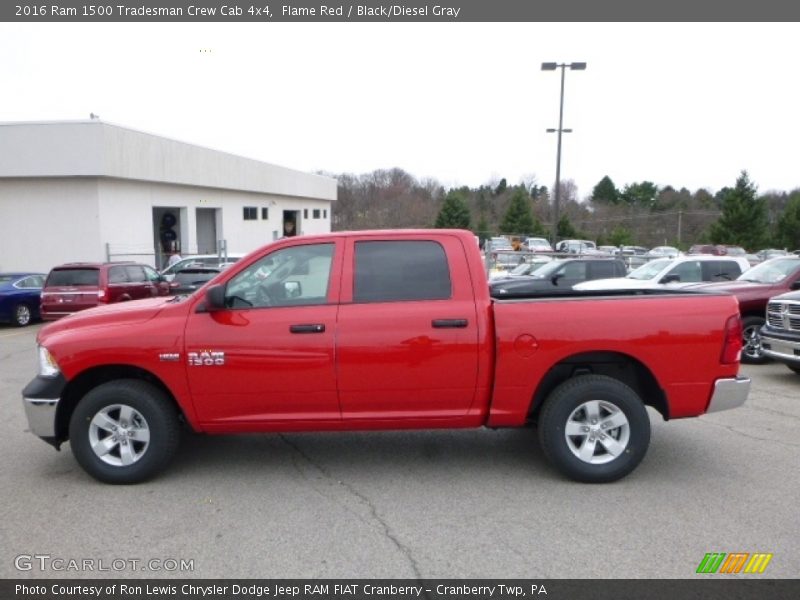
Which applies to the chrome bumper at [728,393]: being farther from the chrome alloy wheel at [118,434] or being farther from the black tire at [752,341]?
the black tire at [752,341]

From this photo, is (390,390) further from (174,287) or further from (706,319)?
(174,287)

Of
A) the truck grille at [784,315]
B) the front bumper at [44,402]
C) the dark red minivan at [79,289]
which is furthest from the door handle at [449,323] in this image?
the dark red minivan at [79,289]

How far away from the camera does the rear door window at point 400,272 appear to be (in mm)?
4805

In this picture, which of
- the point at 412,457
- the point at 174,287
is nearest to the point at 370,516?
the point at 412,457

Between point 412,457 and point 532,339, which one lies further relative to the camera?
point 412,457

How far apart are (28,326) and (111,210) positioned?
27.4 ft

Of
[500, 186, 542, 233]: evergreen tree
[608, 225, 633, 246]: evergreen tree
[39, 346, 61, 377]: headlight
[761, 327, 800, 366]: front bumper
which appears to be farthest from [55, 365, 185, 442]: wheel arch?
[500, 186, 542, 233]: evergreen tree

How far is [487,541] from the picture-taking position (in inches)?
152

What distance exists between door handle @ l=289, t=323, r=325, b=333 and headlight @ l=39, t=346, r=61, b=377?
1.88 metres

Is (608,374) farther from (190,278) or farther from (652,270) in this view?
(190,278)

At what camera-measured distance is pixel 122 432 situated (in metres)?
4.80


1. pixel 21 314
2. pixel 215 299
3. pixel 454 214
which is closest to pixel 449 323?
pixel 215 299

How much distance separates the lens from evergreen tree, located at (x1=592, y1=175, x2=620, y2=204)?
8644 cm

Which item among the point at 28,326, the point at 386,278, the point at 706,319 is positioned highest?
the point at 386,278
